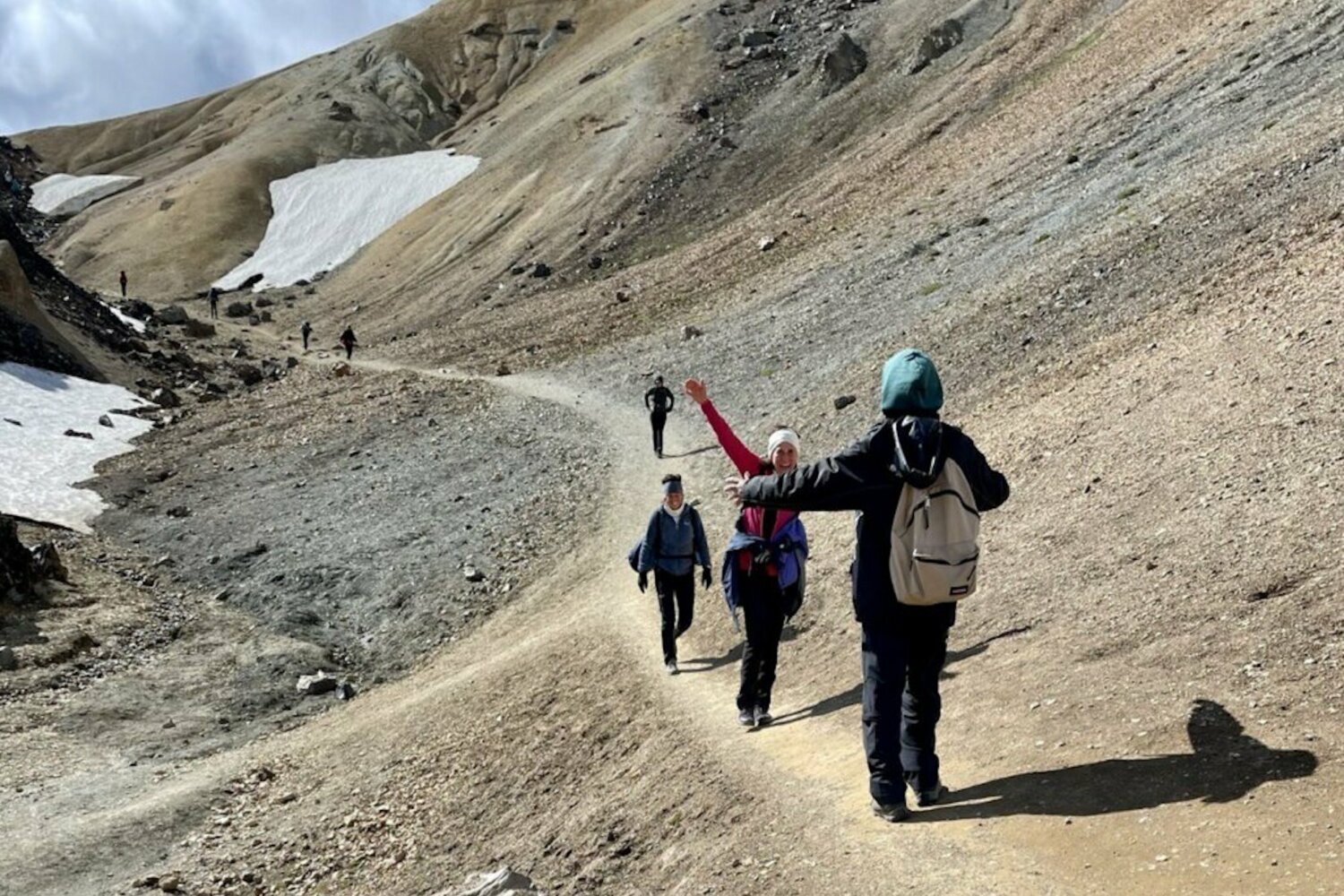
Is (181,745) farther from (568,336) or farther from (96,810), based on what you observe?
Answer: (568,336)

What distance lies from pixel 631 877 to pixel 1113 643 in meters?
3.64

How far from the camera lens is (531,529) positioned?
2277cm

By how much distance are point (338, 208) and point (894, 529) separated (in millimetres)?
80980

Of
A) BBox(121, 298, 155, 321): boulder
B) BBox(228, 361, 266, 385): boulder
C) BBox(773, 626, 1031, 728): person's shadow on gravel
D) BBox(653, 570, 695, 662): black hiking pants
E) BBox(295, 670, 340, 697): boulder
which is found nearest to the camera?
BBox(773, 626, 1031, 728): person's shadow on gravel

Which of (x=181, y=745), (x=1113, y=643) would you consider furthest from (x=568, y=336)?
(x=1113, y=643)

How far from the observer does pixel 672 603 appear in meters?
12.6

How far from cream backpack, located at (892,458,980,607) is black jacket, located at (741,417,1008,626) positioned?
86 millimetres

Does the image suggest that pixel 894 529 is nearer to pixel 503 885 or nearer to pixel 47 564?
pixel 503 885

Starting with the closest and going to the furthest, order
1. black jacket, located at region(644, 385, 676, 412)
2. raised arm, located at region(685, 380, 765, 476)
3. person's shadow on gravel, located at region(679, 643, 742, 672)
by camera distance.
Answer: raised arm, located at region(685, 380, 765, 476)
person's shadow on gravel, located at region(679, 643, 742, 672)
black jacket, located at region(644, 385, 676, 412)

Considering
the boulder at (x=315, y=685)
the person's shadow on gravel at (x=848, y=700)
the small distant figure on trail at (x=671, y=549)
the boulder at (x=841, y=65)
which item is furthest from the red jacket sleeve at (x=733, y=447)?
the boulder at (x=841, y=65)

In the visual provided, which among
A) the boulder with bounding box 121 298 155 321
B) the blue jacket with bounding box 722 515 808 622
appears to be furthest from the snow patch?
the blue jacket with bounding box 722 515 808 622

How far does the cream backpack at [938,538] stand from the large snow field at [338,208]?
71.0m

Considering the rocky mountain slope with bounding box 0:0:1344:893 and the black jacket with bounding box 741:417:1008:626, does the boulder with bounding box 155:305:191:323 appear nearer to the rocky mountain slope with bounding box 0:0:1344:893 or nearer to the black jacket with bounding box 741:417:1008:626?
the rocky mountain slope with bounding box 0:0:1344:893

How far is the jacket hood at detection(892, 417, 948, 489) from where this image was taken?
6254mm
